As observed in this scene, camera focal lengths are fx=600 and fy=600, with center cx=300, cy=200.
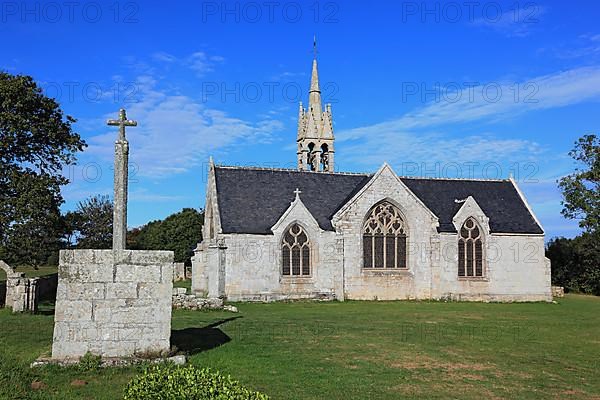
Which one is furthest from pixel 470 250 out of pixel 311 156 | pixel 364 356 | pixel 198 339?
pixel 198 339

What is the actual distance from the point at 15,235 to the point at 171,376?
25.9 metres

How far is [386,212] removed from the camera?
35750 mm

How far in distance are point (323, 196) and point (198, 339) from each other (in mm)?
21484

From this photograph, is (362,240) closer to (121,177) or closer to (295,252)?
(295,252)

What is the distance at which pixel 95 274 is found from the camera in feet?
41.0

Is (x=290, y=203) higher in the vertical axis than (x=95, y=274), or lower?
higher

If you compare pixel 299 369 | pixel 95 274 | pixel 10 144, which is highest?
pixel 10 144

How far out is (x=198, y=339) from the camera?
52.7 ft

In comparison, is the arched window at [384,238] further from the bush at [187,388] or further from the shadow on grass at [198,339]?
the bush at [187,388]

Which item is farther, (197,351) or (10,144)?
(10,144)

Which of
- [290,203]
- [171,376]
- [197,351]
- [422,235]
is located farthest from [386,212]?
[171,376]

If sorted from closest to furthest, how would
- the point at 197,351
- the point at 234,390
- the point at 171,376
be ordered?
the point at 234,390, the point at 171,376, the point at 197,351

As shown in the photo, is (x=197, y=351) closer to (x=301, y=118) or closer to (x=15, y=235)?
(x=15, y=235)

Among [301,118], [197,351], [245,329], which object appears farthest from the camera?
[301,118]
